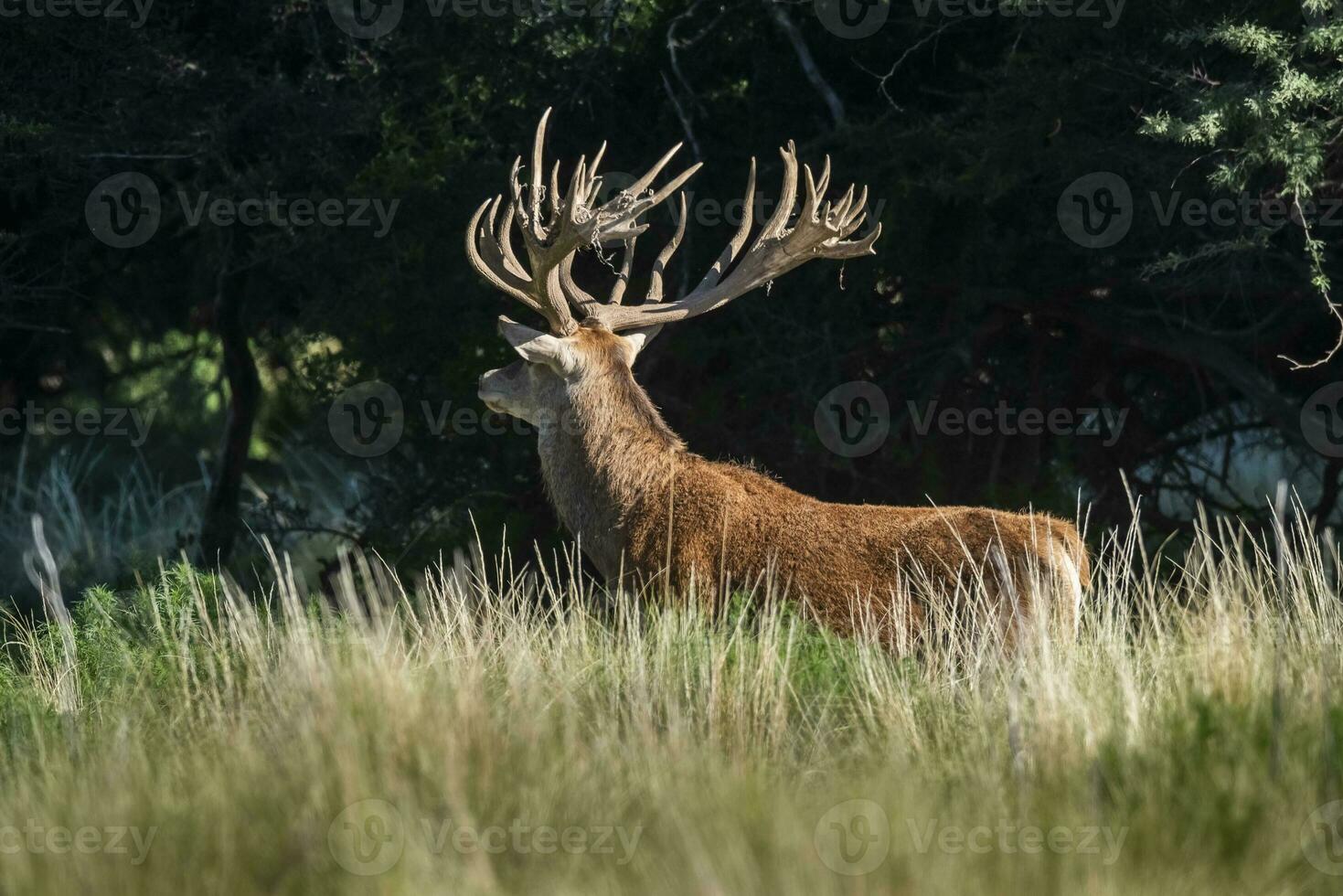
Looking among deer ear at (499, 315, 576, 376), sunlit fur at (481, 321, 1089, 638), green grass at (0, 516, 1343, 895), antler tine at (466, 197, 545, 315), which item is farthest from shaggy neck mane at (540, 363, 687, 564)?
green grass at (0, 516, 1343, 895)

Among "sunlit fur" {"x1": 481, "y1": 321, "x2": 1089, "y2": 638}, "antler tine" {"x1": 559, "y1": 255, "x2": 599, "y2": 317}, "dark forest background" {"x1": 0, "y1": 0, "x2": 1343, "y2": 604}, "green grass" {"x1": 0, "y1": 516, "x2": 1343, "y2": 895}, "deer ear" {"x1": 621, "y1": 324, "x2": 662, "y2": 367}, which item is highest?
"dark forest background" {"x1": 0, "y1": 0, "x2": 1343, "y2": 604}

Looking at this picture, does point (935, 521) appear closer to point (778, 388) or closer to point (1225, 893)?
point (1225, 893)

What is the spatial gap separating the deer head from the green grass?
149 cm

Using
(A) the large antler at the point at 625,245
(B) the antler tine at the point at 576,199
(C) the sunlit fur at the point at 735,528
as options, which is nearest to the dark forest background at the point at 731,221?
(A) the large antler at the point at 625,245

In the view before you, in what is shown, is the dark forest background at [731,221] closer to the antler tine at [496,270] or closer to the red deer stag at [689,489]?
the red deer stag at [689,489]

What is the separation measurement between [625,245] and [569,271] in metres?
0.31

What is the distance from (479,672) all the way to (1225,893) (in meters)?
2.35

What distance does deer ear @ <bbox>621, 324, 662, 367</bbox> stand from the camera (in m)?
7.48

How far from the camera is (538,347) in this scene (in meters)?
7.05

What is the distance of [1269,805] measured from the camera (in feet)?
13.4

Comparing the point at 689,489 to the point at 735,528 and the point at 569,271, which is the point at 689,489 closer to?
the point at 735,528

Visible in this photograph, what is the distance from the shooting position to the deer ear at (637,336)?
24.5 feet

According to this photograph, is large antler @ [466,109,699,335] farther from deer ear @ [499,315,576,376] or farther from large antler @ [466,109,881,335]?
deer ear @ [499,315,576,376]

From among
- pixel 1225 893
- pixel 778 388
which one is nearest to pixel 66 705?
pixel 1225 893
